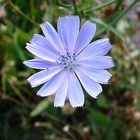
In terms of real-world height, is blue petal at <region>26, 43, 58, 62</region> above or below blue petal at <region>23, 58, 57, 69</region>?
above

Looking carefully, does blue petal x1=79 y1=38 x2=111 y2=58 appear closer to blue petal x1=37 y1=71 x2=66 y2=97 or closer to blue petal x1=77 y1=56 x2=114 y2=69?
blue petal x1=77 y1=56 x2=114 y2=69

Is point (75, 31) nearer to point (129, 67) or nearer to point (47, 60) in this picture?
point (47, 60)

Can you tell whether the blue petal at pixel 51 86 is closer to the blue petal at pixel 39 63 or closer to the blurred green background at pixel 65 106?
the blue petal at pixel 39 63

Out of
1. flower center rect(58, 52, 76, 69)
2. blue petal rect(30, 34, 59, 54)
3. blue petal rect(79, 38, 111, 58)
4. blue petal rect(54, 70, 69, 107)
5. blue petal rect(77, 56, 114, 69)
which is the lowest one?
blue petal rect(54, 70, 69, 107)

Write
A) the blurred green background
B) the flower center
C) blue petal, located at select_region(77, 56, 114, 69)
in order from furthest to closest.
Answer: the blurred green background < the flower center < blue petal, located at select_region(77, 56, 114, 69)

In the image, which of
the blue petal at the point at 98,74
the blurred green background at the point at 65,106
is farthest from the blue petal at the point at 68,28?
the blurred green background at the point at 65,106

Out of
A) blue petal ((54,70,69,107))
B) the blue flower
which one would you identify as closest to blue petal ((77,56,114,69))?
the blue flower
